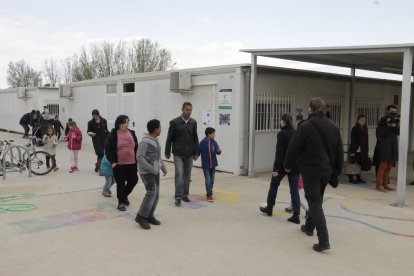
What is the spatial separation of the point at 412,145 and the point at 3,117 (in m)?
A: 23.9

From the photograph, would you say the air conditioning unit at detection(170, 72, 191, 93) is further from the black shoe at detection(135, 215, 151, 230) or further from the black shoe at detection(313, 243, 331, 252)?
the black shoe at detection(313, 243, 331, 252)

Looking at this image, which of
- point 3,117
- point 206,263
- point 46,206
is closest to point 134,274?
point 206,263

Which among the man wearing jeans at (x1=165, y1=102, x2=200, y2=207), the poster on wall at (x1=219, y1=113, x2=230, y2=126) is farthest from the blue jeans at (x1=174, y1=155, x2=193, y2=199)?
the poster on wall at (x1=219, y1=113, x2=230, y2=126)

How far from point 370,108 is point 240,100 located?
6.64 meters

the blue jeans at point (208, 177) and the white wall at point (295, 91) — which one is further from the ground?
the white wall at point (295, 91)

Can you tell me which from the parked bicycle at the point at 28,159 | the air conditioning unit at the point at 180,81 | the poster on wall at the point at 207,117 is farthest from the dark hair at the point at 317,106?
the parked bicycle at the point at 28,159

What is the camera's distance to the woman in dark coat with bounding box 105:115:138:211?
673 cm

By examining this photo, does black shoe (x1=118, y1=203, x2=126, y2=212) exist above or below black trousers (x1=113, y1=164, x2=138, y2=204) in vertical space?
below

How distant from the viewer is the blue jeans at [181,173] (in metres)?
7.27

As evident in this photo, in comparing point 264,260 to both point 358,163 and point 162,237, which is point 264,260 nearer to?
point 162,237

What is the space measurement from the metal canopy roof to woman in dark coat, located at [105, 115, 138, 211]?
3927mm

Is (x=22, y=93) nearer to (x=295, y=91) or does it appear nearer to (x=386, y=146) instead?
(x=295, y=91)

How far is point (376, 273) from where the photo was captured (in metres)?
4.51

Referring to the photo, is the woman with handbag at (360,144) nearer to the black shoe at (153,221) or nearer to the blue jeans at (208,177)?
the blue jeans at (208,177)
